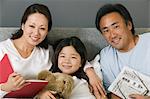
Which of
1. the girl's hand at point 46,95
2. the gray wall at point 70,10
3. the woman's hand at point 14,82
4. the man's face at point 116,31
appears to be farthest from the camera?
the gray wall at point 70,10

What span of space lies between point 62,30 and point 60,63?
0.99 ft

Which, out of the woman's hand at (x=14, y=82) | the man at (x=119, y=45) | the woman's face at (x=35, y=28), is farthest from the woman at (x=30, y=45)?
the man at (x=119, y=45)

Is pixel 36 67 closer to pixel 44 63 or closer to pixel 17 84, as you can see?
pixel 44 63

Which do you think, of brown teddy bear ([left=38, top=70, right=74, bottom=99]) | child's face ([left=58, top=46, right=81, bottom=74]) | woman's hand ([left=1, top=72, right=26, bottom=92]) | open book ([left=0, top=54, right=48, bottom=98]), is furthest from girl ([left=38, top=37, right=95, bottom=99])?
woman's hand ([left=1, top=72, right=26, bottom=92])

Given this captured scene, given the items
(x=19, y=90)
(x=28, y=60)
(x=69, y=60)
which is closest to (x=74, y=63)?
(x=69, y=60)

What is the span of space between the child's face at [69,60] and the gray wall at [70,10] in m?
0.49

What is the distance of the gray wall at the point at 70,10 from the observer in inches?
81.4

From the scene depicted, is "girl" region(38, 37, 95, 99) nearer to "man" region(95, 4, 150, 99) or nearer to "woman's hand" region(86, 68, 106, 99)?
"woman's hand" region(86, 68, 106, 99)

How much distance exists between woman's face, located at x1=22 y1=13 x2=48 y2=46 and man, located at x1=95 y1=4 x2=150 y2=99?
34cm

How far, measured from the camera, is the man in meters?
1.69

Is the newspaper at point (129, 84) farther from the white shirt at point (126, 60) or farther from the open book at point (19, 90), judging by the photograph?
the open book at point (19, 90)

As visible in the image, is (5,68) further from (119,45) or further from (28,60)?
(119,45)

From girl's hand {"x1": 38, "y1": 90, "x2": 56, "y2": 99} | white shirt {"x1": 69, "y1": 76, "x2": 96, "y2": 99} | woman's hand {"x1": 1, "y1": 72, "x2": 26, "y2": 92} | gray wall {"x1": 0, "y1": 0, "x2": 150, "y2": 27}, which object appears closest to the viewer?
woman's hand {"x1": 1, "y1": 72, "x2": 26, "y2": 92}

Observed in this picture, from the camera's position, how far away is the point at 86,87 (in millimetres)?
1631
